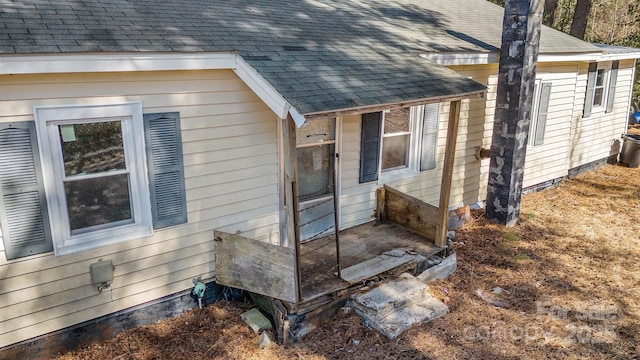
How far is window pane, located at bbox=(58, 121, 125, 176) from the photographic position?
14.4 ft

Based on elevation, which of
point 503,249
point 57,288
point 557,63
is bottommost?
point 503,249

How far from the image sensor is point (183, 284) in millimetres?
5363

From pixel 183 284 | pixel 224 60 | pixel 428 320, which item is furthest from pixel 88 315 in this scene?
pixel 428 320

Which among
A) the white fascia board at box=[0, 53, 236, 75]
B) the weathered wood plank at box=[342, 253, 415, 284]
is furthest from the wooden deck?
the white fascia board at box=[0, 53, 236, 75]

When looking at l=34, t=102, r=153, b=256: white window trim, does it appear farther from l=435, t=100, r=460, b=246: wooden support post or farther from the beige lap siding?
the beige lap siding

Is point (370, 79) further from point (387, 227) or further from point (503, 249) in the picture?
point (503, 249)

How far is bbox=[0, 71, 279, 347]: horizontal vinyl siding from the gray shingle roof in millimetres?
354

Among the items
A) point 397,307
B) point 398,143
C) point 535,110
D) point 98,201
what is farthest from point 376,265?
point 535,110

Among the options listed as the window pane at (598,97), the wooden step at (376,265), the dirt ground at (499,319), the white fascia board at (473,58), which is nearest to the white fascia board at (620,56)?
the window pane at (598,97)

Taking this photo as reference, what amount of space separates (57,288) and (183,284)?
1.34 meters

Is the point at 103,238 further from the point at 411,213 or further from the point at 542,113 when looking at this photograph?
the point at 542,113

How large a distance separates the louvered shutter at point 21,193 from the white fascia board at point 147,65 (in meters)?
0.55

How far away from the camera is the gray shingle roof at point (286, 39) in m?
4.29

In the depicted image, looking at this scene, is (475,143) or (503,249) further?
(475,143)
